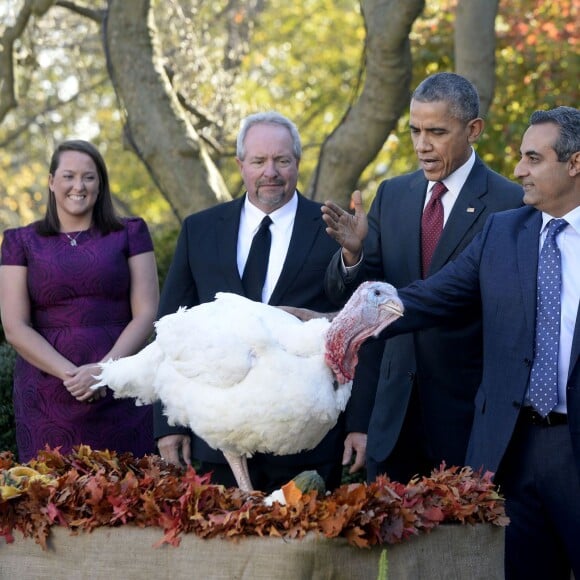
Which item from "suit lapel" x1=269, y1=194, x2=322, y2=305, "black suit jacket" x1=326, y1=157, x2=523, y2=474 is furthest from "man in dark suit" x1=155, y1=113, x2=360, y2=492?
"black suit jacket" x1=326, y1=157, x2=523, y2=474

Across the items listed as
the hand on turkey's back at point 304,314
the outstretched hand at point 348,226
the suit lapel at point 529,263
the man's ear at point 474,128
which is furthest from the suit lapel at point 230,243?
the suit lapel at point 529,263

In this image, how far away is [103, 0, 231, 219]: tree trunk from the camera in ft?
29.6

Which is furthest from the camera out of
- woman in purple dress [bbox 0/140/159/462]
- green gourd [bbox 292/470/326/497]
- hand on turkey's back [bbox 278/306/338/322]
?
woman in purple dress [bbox 0/140/159/462]

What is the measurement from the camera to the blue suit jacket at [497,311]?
4.36m

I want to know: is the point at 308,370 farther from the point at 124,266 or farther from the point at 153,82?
the point at 153,82

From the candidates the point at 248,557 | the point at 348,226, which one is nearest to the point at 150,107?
the point at 348,226

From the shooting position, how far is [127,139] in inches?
367

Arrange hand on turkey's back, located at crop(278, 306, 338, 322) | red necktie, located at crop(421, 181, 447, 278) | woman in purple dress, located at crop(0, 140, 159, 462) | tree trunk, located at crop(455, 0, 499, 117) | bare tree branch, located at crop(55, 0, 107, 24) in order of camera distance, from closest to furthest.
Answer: hand on turkey's back, located at crop(278, 306, 338, 322)
red necktie, located at crop(421, 181, 447, 278)
woman in purple dress, located at crop(0, 140, 159, 462)
tree trunk, located at crop(455, 0, 499, 117)
bare tree branch, located at crop(55, 0, 107, 24)

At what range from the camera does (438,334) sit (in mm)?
4934

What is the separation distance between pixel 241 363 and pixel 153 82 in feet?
17.8

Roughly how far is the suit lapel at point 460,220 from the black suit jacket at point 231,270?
46 cm

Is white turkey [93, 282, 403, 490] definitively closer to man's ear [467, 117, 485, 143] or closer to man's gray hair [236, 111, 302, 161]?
man's gray hair [236, 111, 302, 161]

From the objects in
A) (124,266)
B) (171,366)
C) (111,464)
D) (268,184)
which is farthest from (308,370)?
(124,266)

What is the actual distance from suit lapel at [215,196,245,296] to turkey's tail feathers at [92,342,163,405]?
57 centimetres
